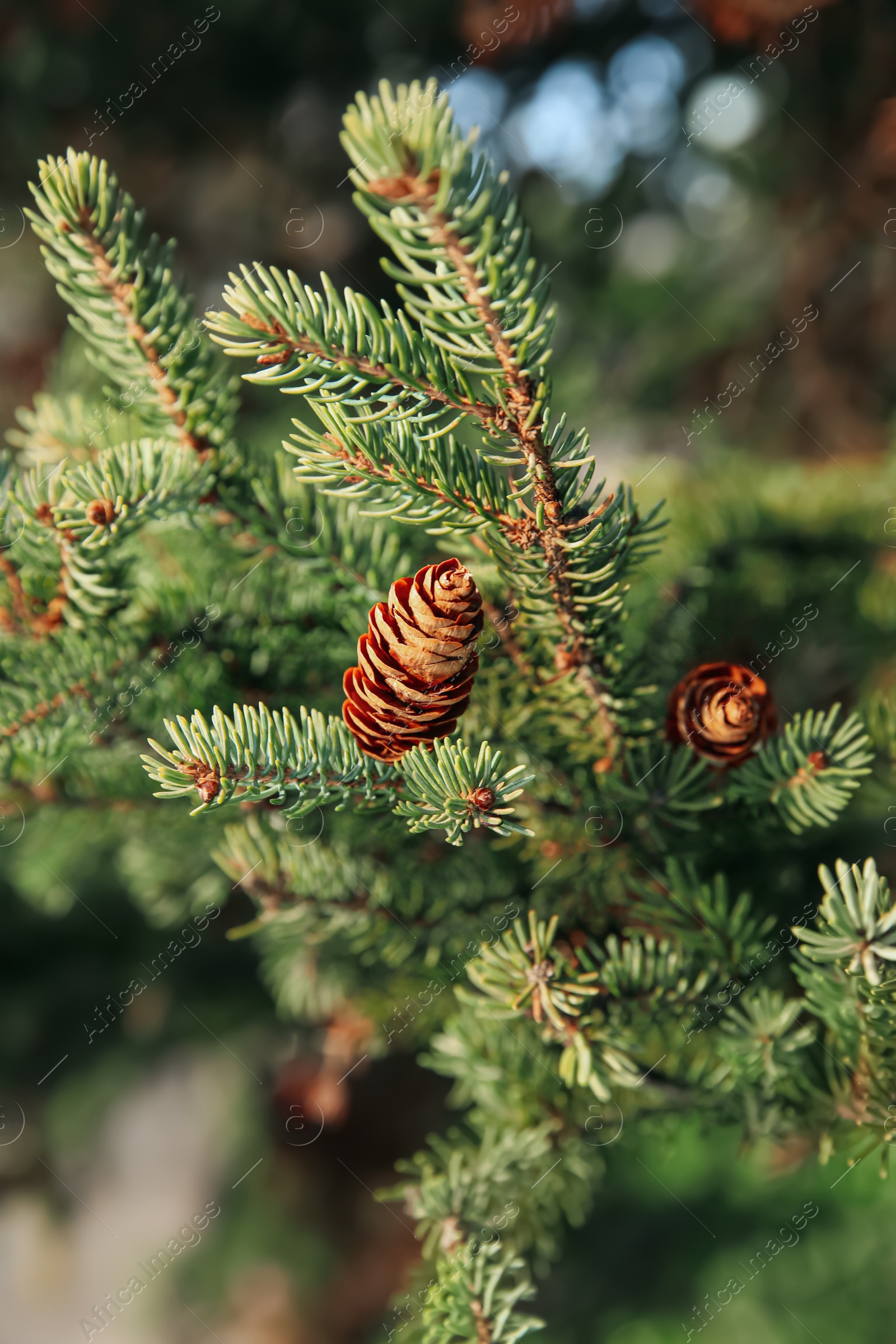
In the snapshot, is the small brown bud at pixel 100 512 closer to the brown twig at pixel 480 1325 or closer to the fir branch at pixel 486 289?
the fir branch at pixel 486 289

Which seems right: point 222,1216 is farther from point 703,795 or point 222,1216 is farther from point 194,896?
point 703,795

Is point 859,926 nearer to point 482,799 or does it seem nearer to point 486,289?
point 482,799

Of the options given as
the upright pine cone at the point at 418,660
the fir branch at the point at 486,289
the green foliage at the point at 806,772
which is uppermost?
the fir branch at the point at 486,289

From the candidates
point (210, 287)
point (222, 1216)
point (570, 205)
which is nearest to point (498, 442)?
point (222, 1216)

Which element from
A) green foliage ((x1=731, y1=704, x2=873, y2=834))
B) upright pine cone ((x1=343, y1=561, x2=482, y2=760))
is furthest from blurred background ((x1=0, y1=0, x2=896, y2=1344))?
upright pine cone ((x1=343, y1=561, x2=482, y2=760))

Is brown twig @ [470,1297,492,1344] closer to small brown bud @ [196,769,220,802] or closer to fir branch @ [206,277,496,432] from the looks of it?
small brown bud @ [196,769,220,802]

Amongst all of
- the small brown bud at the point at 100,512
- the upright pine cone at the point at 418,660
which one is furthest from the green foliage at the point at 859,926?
the small brown bud at the point at 100,512
